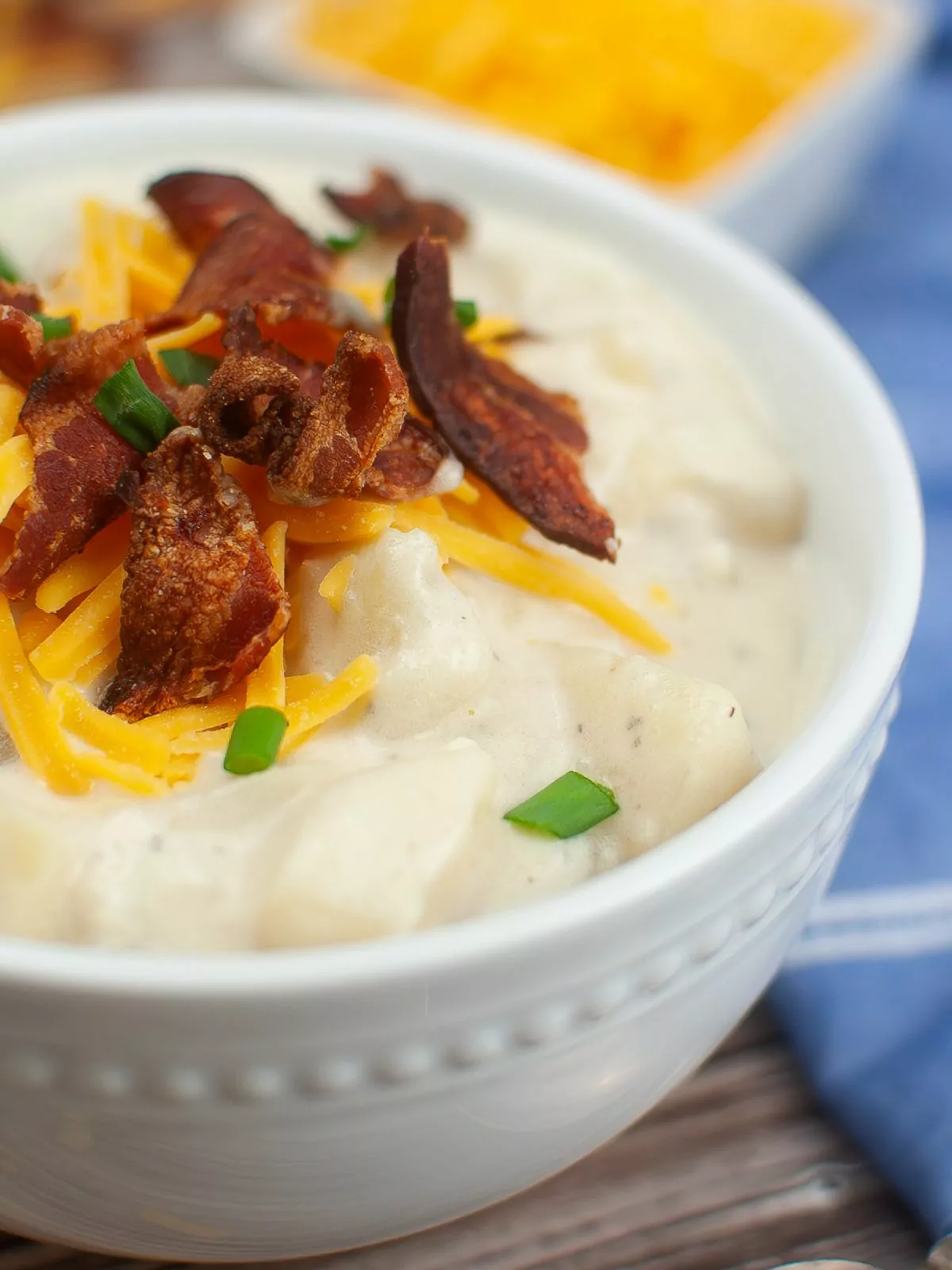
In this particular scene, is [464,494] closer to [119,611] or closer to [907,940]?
[119,611]

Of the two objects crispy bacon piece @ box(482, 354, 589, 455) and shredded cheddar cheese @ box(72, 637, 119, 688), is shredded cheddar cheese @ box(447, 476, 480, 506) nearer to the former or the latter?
crispy bacon piece @ box(482, 354, 589, 455)

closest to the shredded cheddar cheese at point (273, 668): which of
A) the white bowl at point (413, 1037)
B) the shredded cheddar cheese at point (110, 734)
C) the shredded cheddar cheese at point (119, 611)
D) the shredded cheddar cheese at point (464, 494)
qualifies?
the shredded cheddar cheese at point (119, 611)

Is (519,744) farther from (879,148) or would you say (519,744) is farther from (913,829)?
(879,148)

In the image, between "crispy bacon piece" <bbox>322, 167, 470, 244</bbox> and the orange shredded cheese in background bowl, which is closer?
"crispy bacon piece" <bbox>322, 167, 470, 244</bbox>

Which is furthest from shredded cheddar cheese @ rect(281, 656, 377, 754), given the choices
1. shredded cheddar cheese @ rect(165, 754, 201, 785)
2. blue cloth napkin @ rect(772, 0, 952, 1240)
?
blue cloth napkin @ rect(772, 0, 952, 1240)

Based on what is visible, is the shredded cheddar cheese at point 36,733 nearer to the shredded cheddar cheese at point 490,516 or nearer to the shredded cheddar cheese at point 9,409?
the shredded cheddar cheese at point 9,409

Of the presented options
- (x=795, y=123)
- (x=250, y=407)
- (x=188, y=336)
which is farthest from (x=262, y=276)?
(x=795, y=123)
